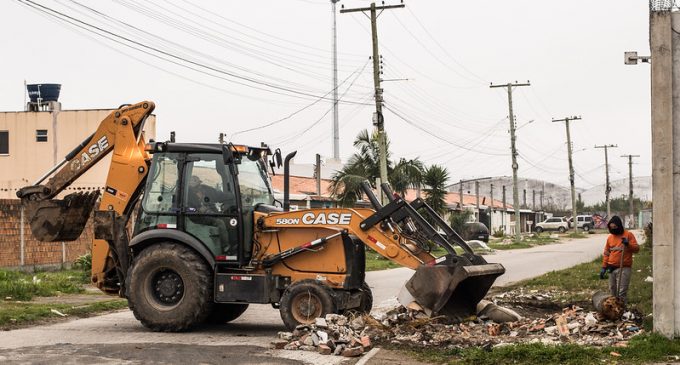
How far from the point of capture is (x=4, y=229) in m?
24.2

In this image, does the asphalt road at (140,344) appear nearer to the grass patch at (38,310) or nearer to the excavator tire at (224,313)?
the excavator tire at (224,313)

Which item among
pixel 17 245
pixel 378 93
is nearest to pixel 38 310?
pixel 17 245

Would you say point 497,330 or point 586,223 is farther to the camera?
point 586,223

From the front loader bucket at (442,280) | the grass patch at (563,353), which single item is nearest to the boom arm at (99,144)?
the front loader bucket at (442,280)

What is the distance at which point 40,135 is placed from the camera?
150 feet

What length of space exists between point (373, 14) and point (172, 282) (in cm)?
2436

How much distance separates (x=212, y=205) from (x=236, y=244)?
2.38ft

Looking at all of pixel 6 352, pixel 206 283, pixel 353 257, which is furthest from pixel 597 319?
pixel 6 352

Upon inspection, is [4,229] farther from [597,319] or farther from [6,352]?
[597,319]

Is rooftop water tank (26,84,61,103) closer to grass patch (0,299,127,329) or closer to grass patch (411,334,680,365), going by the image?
grass patch (0,299,127,329)

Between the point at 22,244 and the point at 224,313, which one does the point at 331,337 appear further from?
the point at 22,244

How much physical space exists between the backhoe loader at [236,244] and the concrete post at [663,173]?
2.62m

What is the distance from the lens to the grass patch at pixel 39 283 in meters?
19.3

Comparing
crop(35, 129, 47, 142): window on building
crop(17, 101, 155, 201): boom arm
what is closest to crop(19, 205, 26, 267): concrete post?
crop(17, 101, 155, 201): boom arm
